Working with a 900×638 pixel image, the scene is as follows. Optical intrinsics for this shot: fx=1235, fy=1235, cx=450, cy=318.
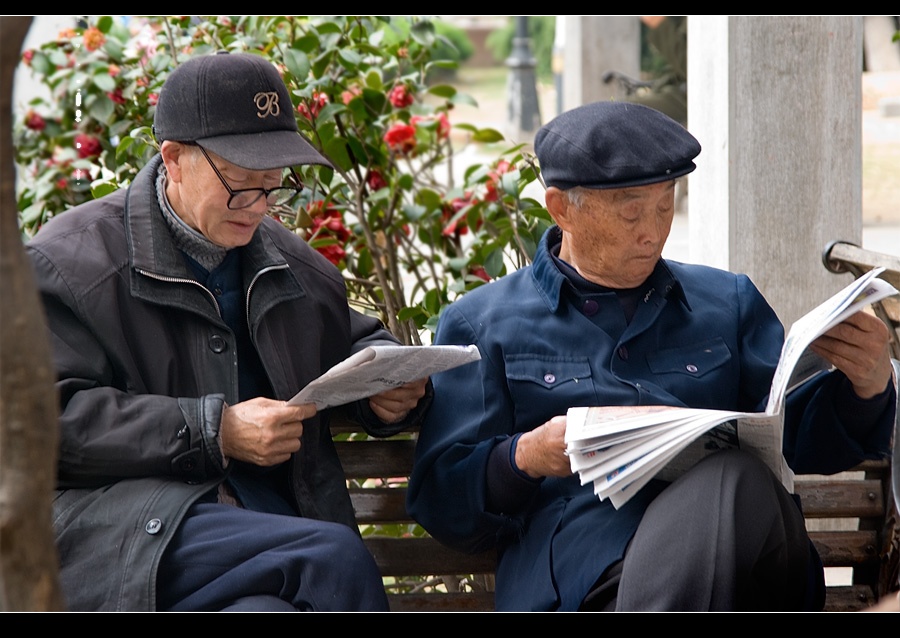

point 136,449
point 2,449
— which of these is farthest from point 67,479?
point 2,449

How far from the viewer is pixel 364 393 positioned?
2432 millimetres

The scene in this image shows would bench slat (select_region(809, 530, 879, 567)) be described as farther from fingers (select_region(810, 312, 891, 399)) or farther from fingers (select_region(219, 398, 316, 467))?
fingers (select_region(219, 398, 316, 467))

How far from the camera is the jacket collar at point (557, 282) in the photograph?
2625 millimetres

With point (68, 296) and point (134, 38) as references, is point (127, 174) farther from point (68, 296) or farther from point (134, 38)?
point (68, 296)

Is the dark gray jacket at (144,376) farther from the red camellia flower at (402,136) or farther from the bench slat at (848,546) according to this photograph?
the red camellia flower at (402,136)

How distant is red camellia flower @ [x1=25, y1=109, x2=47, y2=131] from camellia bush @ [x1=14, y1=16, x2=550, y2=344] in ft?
0.39

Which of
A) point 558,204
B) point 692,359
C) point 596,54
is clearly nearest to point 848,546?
point 692,359

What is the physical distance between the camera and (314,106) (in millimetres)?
Result: 3818

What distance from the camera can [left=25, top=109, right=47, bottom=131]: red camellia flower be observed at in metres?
4.69

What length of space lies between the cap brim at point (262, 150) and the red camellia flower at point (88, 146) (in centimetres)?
191

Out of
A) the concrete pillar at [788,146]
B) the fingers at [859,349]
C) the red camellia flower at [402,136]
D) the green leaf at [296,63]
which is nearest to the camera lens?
the fingers at [859,349]

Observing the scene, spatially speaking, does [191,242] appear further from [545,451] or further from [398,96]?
[398,96]

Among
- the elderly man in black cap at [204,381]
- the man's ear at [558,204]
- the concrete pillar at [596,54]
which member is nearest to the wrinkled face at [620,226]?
the man's ear at [558,204]

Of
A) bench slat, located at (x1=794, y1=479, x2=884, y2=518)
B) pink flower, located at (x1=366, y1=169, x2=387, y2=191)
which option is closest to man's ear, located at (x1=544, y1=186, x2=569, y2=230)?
bench slat, located at (x1=794, y1=479, x2=884, y2=518)
